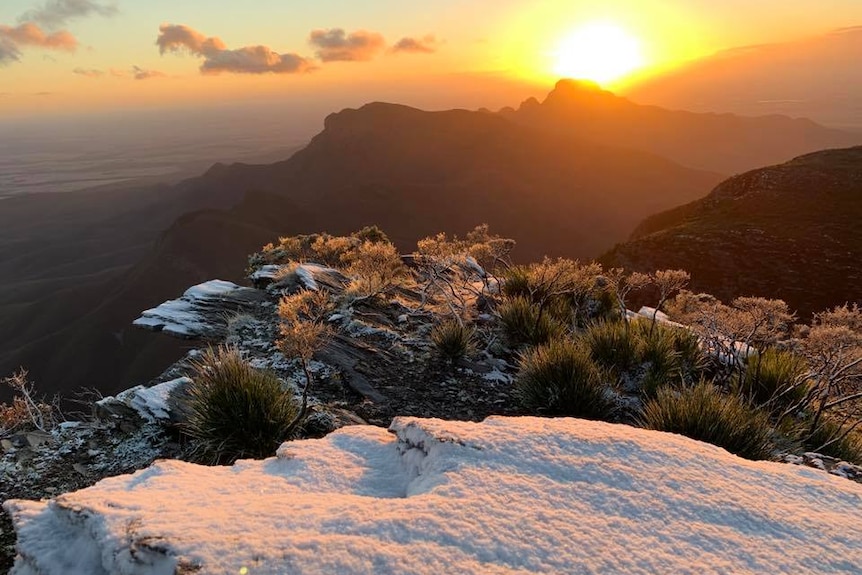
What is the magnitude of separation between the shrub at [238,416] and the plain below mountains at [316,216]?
64.3 meters

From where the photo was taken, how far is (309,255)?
18.1 m

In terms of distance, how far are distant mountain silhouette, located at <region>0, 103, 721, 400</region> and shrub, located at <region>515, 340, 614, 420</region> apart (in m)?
66.8

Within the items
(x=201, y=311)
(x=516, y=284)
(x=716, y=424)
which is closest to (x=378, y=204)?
(x=516, y=284)

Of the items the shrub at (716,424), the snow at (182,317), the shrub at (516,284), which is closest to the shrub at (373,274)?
the shrub at (516,284)

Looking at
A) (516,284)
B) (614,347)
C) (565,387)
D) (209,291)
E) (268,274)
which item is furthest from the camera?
(268,274)

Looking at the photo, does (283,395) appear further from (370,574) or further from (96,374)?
(96,374)

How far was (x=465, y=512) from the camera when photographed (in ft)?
8.89

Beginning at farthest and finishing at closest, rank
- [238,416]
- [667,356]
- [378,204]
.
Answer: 1. [378,204]
2. [667,356]
3. [238,416]

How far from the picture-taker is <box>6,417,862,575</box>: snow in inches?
94.8

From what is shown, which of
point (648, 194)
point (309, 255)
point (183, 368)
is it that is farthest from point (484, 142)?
point (183, 368)

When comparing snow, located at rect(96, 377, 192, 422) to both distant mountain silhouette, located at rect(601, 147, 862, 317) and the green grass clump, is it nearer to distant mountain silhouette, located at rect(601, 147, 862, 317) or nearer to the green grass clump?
the green grass clump

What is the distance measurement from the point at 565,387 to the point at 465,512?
150 inches

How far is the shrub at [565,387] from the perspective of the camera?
242 inches

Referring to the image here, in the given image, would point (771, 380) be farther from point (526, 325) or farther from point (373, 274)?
point (373, 274)
